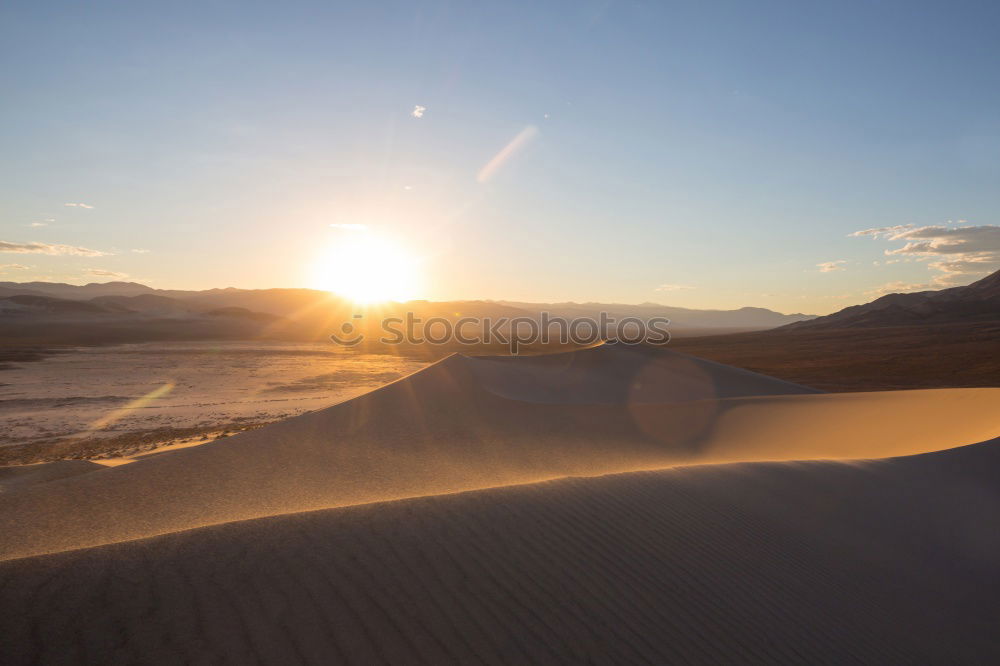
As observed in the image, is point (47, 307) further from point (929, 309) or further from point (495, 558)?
point (929, 309)

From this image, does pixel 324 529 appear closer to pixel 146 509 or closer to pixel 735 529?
pixel 735 529

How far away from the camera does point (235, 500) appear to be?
5965 millimetres

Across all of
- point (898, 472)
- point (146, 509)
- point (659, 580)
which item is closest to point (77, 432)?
point (146, 509)

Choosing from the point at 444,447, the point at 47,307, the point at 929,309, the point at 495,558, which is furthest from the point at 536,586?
the point at 47,307

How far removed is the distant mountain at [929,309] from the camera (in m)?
52.8

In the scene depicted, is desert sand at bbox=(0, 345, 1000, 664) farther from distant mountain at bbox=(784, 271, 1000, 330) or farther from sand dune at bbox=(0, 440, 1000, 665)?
distant mountain at bbox=(784, 271, 1000, 330)

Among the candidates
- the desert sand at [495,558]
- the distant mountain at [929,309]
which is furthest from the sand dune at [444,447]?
the distant mountain at [929,309]

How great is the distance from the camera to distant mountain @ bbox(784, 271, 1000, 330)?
5278 cm

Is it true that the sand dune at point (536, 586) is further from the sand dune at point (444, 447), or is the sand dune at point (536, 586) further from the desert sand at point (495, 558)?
the sand dune at point (444, 447)

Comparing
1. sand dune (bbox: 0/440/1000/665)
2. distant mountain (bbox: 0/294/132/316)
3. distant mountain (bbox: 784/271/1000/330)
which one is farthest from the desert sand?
distant mountain (bbox: 0/294/132/316)

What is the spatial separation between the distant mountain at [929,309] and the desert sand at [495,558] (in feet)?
196

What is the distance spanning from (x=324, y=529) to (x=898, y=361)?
31.3m

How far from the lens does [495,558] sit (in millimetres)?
3055

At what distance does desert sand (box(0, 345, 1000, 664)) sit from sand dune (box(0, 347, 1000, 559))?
62mm
